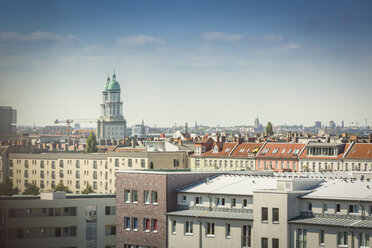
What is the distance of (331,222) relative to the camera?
24.1 meters

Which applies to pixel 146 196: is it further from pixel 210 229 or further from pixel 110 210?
pixel 110 210

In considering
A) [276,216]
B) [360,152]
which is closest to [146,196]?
[276,216]

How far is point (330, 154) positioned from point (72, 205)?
114 ft

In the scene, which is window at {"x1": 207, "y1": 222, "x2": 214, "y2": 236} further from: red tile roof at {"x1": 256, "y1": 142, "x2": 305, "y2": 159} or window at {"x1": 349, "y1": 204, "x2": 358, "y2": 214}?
red tile roof at {"x1": 256, "y1": 142, "x2": 305, "y2": 159}

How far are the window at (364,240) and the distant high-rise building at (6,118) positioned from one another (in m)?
12.6

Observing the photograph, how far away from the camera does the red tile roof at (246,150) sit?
2820 inches

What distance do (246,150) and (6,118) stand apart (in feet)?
198

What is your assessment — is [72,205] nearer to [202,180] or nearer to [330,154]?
[202,180]

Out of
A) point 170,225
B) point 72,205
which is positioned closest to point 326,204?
point 170,225

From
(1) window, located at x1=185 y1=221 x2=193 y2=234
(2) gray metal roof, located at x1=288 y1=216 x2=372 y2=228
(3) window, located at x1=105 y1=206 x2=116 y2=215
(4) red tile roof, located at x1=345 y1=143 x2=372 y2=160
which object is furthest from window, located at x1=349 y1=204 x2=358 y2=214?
(4) red tile roof, located at x1=345 y1=143 x2=372 y2=160

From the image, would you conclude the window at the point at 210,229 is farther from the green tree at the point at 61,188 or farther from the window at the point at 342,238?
the green tree at the point at 61,188

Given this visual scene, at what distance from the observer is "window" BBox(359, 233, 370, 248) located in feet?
75.9

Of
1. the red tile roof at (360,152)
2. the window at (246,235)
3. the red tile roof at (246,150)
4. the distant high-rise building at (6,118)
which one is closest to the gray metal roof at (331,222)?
the window at (246,235)

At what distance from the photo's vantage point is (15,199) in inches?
1331
